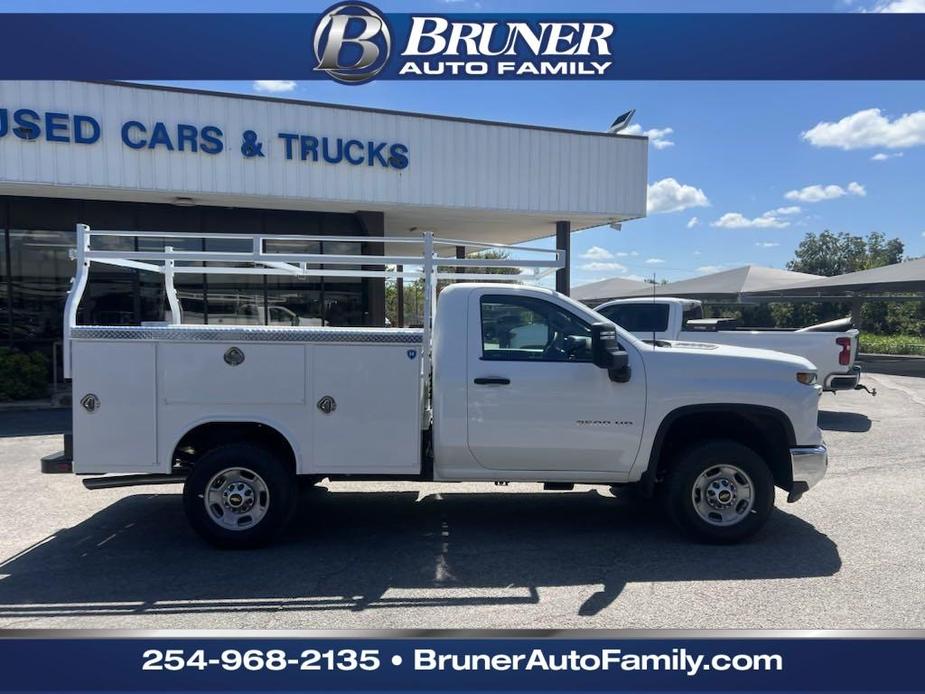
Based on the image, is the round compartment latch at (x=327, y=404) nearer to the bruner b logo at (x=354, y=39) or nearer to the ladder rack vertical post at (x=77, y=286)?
the ladder rack vertical post at (x=77, y=286)

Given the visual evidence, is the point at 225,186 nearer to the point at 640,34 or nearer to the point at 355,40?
the point at 355,40

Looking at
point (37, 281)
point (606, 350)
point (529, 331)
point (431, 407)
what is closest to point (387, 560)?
point (431, 407)

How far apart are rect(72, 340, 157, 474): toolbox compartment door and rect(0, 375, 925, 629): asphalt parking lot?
76 centimetres

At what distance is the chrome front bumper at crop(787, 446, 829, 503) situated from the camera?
499 centimetres

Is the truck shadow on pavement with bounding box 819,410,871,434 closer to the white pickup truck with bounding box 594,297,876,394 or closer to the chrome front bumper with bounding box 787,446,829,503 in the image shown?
the white pickup truck with bounding box 594,297,876,394

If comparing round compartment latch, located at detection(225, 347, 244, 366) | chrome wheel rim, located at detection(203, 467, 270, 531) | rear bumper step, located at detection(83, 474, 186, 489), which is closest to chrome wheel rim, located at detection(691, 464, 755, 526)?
chrome wheel rim, located at detection(203, 467, 270, 531)

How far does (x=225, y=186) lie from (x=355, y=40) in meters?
9.30

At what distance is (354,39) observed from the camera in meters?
4.30

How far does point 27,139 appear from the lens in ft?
38.1

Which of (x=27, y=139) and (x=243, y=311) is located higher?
(x=27, y=139)

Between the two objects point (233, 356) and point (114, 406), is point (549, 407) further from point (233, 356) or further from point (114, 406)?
point (114, 406)

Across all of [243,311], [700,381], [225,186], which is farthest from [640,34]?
[243,311]

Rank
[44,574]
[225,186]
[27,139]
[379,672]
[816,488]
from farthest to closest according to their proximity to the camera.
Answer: [225,186] < [27,139] < [816,488] < [44,574] < [379,672]

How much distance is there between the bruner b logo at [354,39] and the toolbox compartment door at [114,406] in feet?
7.86
